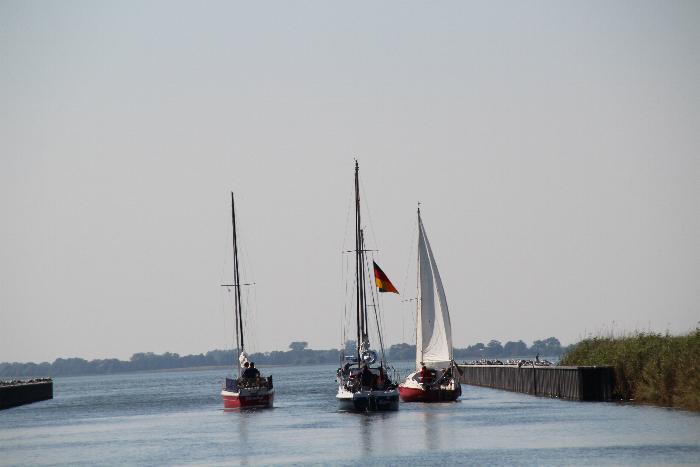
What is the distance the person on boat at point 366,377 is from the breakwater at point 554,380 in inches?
641

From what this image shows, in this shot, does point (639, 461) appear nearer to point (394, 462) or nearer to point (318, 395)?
point (394, 462)

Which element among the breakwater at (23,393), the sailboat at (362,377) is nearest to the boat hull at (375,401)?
the sailboat at (362,377)

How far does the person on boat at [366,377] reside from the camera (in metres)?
86.4

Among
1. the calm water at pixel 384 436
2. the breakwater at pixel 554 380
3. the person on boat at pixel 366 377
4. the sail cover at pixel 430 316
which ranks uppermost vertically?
the sail cover at pixel 430 316

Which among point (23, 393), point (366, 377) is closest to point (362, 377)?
point (366, 377)

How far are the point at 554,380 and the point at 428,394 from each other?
11.9m

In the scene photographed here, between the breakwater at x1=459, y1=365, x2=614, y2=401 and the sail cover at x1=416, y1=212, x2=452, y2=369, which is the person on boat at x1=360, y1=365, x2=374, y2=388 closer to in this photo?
the sail cover at x1=416, y1=212, x2=452, y2=369

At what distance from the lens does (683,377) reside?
79688mm

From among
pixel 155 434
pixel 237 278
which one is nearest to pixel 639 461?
pixel 155 434

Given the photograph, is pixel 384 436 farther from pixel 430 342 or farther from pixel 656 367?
pixel 430 342

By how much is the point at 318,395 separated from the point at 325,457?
2987 inches

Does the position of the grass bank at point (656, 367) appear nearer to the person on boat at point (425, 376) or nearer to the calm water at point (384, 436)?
the calm water at point (384, 436)

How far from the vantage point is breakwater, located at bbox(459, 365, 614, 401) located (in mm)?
94375

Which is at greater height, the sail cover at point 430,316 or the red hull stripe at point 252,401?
the sail cover at point 430,316
